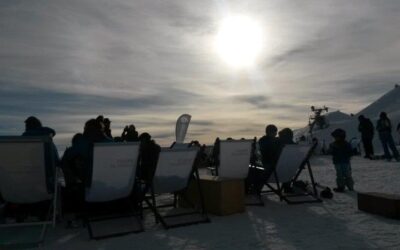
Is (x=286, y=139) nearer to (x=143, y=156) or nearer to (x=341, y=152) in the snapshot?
(x=341, y=152)

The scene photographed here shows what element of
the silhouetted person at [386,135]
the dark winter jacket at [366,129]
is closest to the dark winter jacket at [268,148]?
the silhouetted person at [386,135]

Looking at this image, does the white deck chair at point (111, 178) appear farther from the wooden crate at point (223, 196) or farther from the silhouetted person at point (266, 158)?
the silhouetted person at point (266, 158)

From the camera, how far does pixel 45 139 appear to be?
5418 mm

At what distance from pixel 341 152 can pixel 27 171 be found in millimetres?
5404

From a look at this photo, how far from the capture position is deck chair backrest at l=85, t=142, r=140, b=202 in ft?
17.1

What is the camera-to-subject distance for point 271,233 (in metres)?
4.88

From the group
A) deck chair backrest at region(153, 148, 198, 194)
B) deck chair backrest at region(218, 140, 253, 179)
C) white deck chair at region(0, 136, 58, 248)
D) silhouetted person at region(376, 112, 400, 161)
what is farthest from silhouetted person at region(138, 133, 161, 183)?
silhouetted person at region(376, 112, 400, 161)

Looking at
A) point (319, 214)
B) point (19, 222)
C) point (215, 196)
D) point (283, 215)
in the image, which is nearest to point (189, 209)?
point (215, 196)

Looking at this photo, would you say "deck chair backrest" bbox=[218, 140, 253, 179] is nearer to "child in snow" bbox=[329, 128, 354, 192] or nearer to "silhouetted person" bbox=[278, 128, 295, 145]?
"silhouetted person" bbox=[278, 128, 295, 145]

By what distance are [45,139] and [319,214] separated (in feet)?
11.2

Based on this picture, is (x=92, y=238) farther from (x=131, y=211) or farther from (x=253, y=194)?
(x=253, y=194)

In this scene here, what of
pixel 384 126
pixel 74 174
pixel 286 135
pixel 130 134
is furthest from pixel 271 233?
pixel 384 126

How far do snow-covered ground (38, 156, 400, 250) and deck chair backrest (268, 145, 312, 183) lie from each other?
0.91 m

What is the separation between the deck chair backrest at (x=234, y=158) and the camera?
6.91 metres
